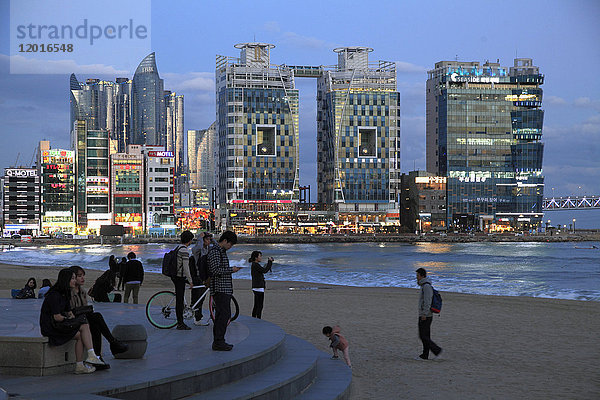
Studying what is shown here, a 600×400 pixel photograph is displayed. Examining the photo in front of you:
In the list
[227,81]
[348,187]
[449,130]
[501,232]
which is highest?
[227,81]

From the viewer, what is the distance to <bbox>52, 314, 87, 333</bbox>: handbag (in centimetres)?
1009

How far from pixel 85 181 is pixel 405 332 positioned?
176202mm

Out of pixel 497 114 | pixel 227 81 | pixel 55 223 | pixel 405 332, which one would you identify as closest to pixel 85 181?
pixel 55 223

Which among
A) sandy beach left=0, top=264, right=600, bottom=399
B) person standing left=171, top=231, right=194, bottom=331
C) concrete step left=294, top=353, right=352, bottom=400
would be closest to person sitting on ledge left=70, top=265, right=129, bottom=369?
concrete step left=294, top=353, right=352, bottom=400

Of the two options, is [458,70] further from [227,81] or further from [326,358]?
[326,358]

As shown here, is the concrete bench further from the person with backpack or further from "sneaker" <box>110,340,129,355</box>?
the person with backpack

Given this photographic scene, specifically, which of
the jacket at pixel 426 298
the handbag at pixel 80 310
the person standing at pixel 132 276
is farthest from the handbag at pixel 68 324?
the person standing at pixel 132 276

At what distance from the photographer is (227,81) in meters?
196

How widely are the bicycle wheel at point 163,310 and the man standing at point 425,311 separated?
210 inches

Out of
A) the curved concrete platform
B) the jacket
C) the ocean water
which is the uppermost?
the jacket

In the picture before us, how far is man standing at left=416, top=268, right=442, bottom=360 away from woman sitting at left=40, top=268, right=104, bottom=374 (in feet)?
23.8

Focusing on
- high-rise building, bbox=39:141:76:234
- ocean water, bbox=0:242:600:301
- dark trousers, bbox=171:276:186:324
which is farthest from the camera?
high-rise building, bbox=39:141:76:234

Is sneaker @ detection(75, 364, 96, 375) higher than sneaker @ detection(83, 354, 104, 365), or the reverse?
sneaker @ detection(83, 354, 104, 365)

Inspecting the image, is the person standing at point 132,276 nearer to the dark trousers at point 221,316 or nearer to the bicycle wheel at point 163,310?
the bicycle wheel at point 163,310
